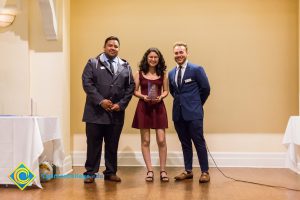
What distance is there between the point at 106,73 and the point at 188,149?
45.0 inches

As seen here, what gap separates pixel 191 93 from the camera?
392 cm

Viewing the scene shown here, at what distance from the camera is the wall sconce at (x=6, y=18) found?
4.32m

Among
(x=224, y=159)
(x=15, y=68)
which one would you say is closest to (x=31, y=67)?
(x=15, y=68)

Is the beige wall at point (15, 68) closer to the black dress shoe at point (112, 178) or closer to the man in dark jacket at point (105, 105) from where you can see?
the man in dark jacket at point (105, 105)

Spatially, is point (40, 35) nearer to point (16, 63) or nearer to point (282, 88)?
point (16, 63)

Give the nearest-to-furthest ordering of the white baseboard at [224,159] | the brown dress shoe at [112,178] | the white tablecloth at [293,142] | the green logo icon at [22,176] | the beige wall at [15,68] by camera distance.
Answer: the green logo icon at [22,176] < the brown dress shoe at [112,178] < the white tablecloth at [293,142] < the beige wall at [15,68] < the white baseboard at [224,159]

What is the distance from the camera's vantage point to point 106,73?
3799 mm

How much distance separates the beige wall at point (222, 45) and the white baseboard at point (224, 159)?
0.30m

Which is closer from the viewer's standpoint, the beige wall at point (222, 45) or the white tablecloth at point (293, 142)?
the white tablecloth at point (293, 142)

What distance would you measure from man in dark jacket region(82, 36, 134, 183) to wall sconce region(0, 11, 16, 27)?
1231mm

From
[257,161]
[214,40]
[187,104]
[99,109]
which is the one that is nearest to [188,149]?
[187,104]

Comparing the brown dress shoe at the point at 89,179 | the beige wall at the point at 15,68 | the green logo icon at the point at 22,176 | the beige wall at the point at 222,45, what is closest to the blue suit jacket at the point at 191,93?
the brown dress shoe at the point at 89,179

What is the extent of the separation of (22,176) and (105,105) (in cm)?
96

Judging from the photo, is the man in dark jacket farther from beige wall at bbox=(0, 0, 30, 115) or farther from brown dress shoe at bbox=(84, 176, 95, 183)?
beige wall at bbox=(0, 0, 30, 115)
